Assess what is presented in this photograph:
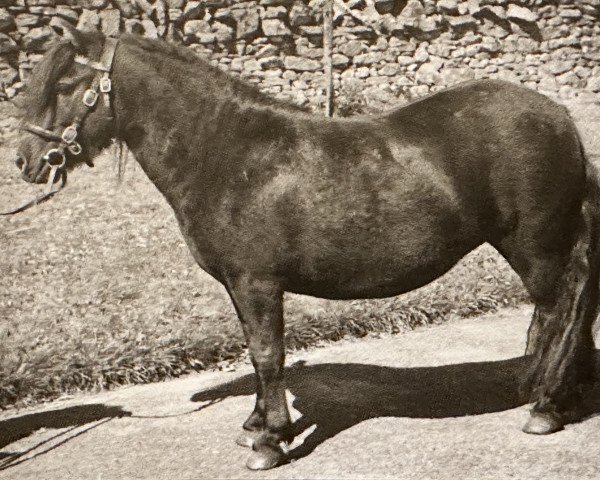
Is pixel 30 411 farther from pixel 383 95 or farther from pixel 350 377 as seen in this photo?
pixel 383 95

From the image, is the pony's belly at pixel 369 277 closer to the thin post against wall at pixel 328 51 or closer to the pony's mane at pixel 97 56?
the pony's mane at pixel 97 56

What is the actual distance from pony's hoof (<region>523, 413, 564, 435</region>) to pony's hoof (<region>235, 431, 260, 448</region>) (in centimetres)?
147

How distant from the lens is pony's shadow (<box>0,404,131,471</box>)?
429 cm

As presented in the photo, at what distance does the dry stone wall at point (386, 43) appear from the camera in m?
12.3

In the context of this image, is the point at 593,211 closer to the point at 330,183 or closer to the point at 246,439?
the point at 330,183

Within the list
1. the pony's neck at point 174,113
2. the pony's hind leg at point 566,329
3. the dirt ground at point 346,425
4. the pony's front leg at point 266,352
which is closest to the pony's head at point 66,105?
the pony's neck at point 174,113

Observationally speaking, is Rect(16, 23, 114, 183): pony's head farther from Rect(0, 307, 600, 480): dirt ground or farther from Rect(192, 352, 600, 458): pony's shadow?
Rect(192, 352, 600, 458): pony's shadow

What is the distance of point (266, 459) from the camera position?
358 centimetres

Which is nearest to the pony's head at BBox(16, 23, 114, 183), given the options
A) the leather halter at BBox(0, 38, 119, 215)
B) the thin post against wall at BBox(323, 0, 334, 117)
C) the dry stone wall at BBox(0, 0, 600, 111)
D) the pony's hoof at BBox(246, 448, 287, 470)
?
the leather halter at BBox(0, 38, 119, 215)

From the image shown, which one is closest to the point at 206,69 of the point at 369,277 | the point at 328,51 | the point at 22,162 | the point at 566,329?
the point at 22,162

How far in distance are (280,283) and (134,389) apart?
76.3 inches

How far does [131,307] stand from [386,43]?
8129 mm

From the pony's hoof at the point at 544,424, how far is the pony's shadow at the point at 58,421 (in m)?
2.43

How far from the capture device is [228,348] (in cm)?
547
